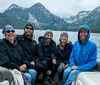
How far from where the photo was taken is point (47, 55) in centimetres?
761

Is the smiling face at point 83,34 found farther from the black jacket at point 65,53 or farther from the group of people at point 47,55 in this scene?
the black jacket at point 65,53

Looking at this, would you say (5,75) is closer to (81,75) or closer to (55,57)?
(81,75)

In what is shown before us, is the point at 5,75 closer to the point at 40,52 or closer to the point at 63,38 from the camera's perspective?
the point at 40,52

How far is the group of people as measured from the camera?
246 inches

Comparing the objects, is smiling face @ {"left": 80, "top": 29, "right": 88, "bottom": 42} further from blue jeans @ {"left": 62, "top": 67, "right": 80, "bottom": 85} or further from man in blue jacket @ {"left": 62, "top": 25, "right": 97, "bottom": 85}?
blue jeans @ {"left": 62, "top": 67, "right": 80, "bottom": 85}

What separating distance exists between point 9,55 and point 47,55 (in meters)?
1.56

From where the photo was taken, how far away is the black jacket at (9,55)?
6.12 meters

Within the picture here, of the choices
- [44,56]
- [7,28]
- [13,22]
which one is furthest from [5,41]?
[13,22]

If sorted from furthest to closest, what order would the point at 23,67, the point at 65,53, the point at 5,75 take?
the point at 65,53 → the point at 23,67 → the point at 5,75

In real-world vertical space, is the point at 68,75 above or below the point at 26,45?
below

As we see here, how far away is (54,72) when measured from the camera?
24.9 ft

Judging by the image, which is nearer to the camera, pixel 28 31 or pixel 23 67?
pixel 23 67

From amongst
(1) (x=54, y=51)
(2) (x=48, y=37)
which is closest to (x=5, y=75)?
(2) (x=48, y=37)

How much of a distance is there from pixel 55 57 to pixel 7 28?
1.77 metres
